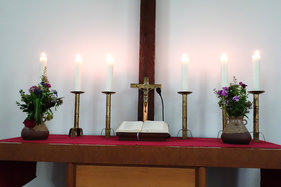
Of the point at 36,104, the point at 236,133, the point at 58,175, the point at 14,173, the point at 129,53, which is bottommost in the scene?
the point at 58,175

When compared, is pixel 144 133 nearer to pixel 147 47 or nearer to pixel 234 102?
pixel 234 102

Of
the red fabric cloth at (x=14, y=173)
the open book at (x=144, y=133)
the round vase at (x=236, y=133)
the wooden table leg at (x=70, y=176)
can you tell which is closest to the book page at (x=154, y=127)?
the open book at (x=144, y=133)

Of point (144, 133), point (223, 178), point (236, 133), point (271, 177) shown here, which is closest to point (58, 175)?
point (144, 133)

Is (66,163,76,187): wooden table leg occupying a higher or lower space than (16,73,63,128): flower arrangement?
lower

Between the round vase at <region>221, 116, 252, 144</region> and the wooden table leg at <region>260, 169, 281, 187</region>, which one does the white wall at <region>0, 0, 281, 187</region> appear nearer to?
the wooden table leg at <region>260, 169, 281, 187</region>

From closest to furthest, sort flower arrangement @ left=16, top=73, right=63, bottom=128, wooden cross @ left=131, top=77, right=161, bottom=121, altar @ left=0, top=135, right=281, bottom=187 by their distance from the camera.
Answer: altar @ left=0, top=135, right=281, bottom=187 → flower arrangement @ left=16, top=73, right=63, bottom=128 → wooden cross @ left=131, top=77, right=161, bottom=121

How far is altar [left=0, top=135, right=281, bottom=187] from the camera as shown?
117 cm

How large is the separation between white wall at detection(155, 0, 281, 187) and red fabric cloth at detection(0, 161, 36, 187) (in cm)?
94

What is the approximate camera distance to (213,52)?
6.13 ft

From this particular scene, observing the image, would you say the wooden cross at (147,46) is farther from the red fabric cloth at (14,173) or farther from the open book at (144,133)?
the red fabric cloth at (14,173)

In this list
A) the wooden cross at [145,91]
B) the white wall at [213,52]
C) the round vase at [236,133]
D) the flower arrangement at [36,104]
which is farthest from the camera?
the white wall at [213,52]

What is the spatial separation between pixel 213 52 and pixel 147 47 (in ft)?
1.60

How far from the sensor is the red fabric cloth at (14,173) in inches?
53.6

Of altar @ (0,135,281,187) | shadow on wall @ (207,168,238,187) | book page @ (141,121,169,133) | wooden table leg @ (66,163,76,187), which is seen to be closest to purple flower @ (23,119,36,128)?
altar @ (0,135,281,187)
